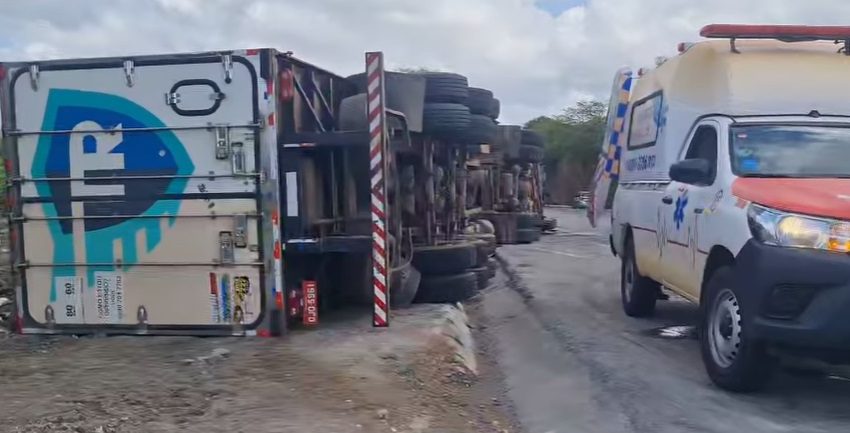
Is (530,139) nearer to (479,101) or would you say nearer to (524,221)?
(524,221)

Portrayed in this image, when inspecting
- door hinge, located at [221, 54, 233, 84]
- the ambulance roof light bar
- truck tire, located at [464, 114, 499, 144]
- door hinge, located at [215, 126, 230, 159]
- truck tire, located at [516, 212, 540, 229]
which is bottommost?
truck tire, located at [516, 212, 540, 229]

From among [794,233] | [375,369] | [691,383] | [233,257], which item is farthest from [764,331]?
[233,257]

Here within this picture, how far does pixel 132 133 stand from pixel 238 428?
10.5ft

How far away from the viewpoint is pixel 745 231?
232 inches

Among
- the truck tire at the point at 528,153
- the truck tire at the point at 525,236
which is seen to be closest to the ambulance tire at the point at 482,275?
the truck tire at the point at 525,236

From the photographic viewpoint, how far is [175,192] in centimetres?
717

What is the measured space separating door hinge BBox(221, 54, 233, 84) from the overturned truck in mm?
11

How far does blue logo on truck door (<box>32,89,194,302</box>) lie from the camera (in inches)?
283

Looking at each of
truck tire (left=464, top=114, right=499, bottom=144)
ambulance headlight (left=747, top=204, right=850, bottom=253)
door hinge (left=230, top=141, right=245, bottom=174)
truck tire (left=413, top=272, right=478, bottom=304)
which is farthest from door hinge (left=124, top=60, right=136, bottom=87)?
ambulance headlight (left=747, top=204, right=850, bottom=253)

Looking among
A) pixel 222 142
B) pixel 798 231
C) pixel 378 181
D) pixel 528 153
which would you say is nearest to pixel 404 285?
pixel 378 181

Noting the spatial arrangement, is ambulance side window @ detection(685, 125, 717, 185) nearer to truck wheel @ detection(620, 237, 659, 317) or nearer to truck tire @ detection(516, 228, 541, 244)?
→ truck wheel @ detection(620, 237, 659, 317)

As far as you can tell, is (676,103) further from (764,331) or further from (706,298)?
(764,331)

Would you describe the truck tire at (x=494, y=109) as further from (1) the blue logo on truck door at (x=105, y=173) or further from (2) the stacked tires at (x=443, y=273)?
(1) the blue logo on truck door at (x=105, y=173)

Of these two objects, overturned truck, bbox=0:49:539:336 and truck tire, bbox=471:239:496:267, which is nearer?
overturned truck, bbox=0:49:539:336
